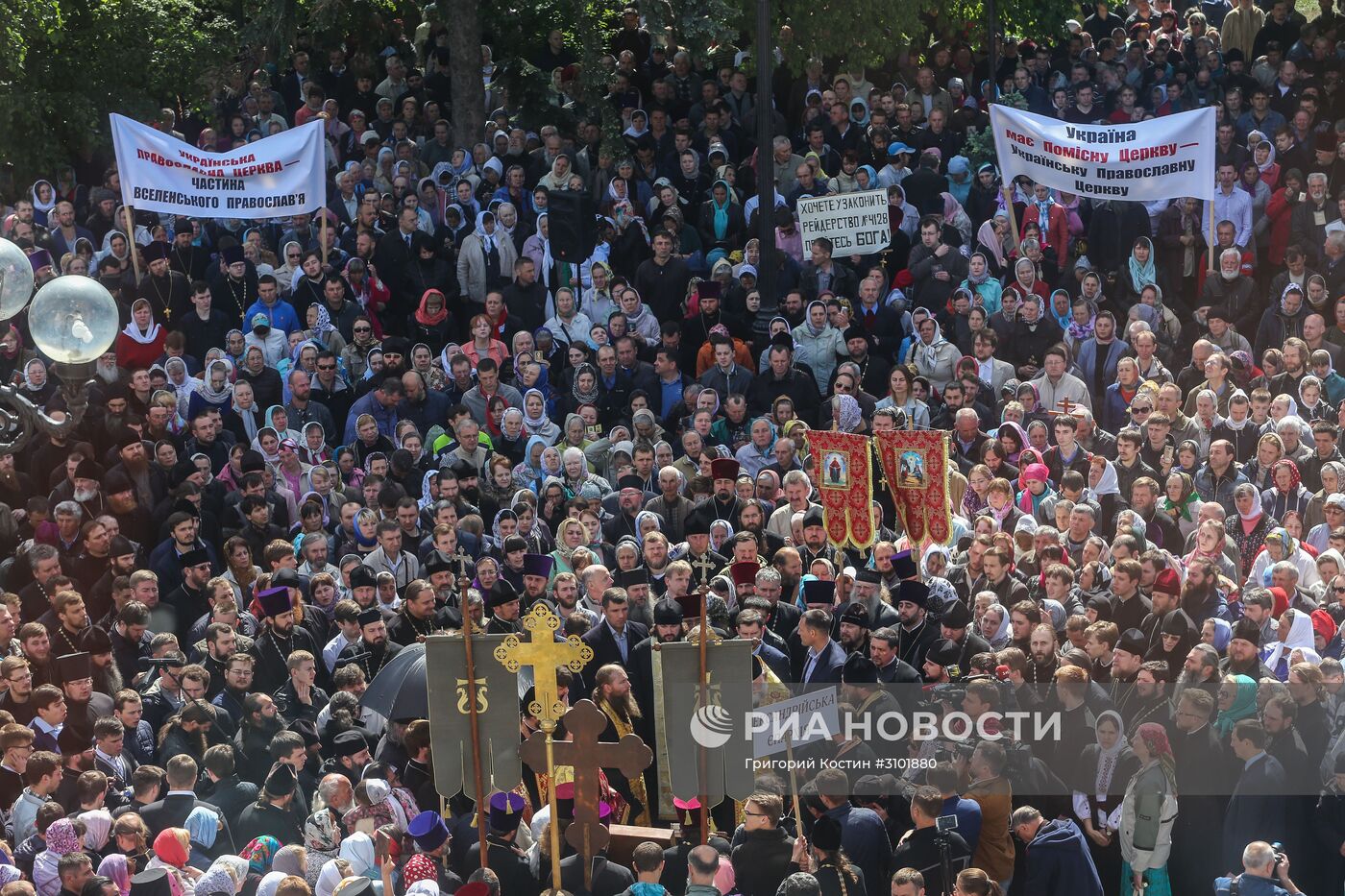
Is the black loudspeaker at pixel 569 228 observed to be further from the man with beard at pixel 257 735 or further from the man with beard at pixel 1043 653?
the man with beard at pixel 257 735

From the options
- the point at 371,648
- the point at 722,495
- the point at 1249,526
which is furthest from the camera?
the point at 722,495

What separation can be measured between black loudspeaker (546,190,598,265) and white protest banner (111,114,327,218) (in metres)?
2.21

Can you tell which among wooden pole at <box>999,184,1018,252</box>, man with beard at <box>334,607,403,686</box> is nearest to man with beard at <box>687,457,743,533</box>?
man with beard at <box>334,607,403,686</box>

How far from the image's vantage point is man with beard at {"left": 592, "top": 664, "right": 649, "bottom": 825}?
11.8m

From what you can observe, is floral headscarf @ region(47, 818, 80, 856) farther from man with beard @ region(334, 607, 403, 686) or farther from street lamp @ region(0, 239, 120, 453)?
man with beard @ region(334, 607, 403, 686)

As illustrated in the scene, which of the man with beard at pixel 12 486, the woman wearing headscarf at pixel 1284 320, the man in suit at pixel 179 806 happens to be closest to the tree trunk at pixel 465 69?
the man with beard at pixel 12 486

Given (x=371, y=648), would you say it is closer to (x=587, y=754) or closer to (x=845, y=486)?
(x=587, y=754)

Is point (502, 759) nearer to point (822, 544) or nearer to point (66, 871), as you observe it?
point (66, 871)

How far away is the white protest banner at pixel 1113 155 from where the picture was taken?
17641 mm

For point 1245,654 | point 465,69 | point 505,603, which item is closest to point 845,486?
point 505,603

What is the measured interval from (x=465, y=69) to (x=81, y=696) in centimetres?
1018

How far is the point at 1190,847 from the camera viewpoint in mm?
10914

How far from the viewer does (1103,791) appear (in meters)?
11.1

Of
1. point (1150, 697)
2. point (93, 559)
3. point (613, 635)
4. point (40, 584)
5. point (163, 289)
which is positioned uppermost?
point (163, 289)
